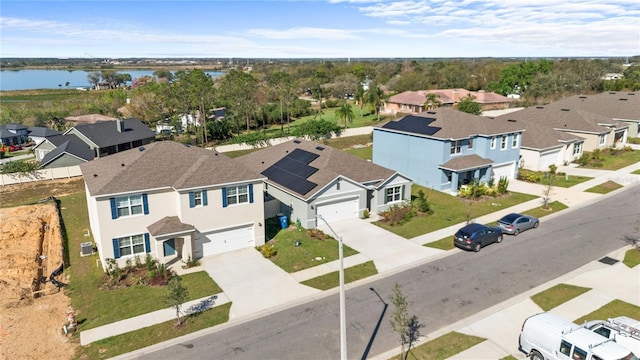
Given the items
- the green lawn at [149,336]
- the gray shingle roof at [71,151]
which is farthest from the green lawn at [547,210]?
the gray shingle roof at [71,151]

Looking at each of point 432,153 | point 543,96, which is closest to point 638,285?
point 432,153

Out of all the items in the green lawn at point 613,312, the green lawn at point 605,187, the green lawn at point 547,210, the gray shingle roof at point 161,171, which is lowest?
the green lawn at point 613,312

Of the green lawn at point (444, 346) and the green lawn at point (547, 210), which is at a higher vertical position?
the green lawn at point (547, 210)

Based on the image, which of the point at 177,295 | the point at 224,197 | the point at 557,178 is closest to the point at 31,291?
the point at 177,295

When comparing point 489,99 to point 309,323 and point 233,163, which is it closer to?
point 233,163

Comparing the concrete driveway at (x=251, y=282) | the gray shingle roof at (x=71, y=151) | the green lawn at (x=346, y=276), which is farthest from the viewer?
the gray shingle roof at (x=71, y=151)

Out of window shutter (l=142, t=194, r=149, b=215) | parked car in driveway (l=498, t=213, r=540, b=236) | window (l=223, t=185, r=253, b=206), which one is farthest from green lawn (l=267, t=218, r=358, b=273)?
parked car in driveway (l=498, t=213, r=540, b=236)

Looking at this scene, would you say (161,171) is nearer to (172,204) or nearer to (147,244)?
(172,204)

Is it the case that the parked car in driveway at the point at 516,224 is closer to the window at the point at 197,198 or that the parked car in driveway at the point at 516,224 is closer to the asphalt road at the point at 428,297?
the asphalt road at the point at 428,297
